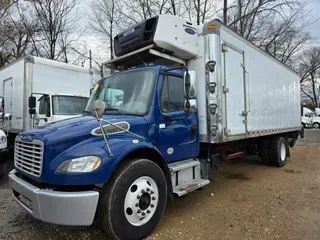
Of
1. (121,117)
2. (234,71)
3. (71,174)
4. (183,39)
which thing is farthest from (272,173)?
(71,174)

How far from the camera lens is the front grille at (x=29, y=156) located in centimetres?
294

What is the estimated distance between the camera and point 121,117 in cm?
358

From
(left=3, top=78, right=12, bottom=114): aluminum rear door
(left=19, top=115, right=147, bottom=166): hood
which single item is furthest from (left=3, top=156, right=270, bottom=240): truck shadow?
(left=3, top=78, right=12, bottom=114): aluminum rear door

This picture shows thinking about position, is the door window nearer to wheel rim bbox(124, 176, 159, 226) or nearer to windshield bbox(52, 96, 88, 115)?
windshield bbox(52, 96, 88, 115)

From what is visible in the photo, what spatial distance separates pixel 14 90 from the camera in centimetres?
858

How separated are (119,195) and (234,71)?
3.58 metres

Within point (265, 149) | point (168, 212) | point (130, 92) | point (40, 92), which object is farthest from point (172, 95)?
point (40, 92)

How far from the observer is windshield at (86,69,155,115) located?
3.78 metres

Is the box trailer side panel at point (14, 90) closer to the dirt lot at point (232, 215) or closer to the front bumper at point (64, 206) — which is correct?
the dirt lot at point (232, 215)

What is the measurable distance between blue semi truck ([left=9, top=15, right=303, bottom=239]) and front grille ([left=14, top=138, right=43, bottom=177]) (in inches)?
0.6

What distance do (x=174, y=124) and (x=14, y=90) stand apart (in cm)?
708

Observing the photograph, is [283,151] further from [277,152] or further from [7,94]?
[7,94]

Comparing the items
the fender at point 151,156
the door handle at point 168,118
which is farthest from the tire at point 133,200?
the door handle at point 168,118

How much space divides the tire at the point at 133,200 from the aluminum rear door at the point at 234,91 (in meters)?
2.09
